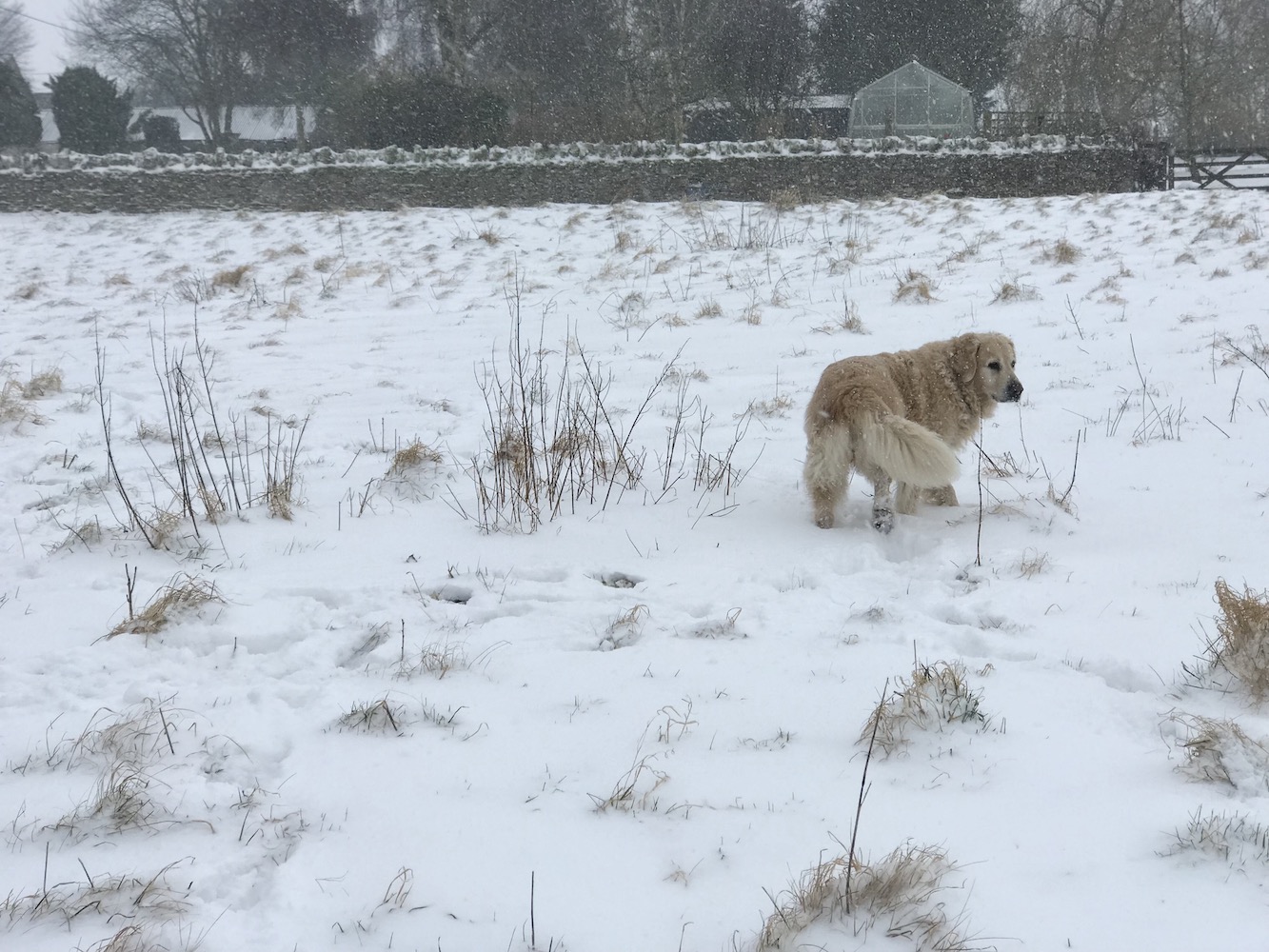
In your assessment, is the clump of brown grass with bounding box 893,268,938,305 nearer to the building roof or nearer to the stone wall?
the stone wall

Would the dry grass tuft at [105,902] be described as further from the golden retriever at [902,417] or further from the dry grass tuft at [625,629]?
the golden retriever at [902,417]

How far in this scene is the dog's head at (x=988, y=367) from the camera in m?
4.61

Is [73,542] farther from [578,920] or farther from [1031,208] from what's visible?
[1031,208]

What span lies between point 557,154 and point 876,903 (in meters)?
17.0

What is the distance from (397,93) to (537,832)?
23.8 meters

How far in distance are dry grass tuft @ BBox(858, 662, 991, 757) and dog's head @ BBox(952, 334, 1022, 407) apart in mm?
2447

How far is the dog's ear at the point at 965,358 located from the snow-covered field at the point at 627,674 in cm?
58

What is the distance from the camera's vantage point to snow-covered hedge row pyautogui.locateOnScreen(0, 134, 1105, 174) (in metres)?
16.4

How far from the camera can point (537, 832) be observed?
7.02ft

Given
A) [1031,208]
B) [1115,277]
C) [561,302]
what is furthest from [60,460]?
[1031,208]

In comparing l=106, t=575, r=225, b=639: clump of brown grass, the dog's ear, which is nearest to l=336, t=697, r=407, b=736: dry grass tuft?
l=106, t=575, r=225, b=639: clump of brown grass

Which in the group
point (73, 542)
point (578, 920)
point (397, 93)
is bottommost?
point (578, 920)

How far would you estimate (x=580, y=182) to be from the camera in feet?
53.6

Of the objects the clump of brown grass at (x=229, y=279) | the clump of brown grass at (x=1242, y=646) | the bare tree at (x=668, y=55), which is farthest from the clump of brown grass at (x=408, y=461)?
the bare tree at (x=668, y=55)
